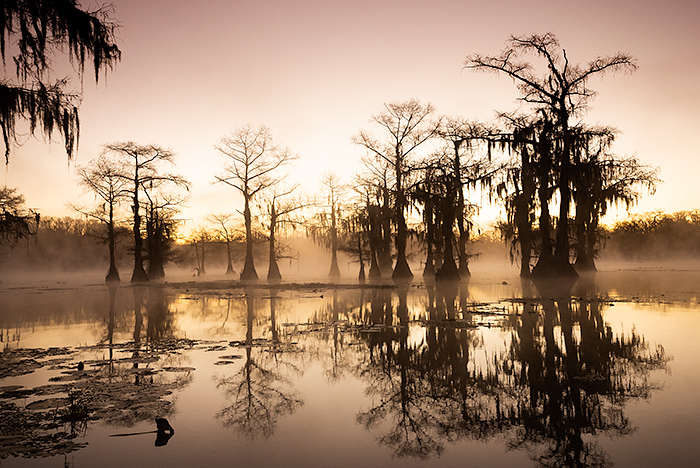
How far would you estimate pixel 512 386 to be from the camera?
4672 millimetres

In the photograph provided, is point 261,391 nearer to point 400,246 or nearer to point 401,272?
point 400,246

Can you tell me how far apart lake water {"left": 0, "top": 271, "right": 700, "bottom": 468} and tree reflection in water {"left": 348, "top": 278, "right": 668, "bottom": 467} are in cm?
2

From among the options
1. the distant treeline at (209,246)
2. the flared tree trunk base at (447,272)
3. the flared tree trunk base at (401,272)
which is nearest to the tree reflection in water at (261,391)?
the flared tree trunk base at (447,272)

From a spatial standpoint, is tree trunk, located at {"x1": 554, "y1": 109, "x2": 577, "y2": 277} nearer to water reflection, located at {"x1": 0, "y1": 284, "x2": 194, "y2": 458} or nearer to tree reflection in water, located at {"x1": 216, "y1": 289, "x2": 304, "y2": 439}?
tree reflection in water, located at {"x1": 216, "y1": 289, "x2": 304, "y2": 439}

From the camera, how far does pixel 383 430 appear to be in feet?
12.1

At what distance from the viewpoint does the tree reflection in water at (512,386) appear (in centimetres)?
343

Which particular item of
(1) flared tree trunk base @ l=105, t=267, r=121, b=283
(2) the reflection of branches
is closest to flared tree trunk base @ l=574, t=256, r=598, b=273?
(2) the reflection of branches

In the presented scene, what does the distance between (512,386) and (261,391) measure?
259 cm

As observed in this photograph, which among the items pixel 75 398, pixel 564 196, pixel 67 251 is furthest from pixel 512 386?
pixel 67 251

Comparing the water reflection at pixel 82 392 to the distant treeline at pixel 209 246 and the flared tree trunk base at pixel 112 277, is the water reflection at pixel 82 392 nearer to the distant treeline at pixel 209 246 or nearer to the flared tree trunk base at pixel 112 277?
the flared tree trunk base at pixel 112 277

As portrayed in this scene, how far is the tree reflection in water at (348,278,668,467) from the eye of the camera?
11.3 ft

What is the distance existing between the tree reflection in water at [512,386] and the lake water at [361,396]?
2cm

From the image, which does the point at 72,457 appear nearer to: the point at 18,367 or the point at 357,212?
the point at 18,367

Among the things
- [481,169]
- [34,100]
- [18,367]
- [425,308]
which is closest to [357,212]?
[481,169]
